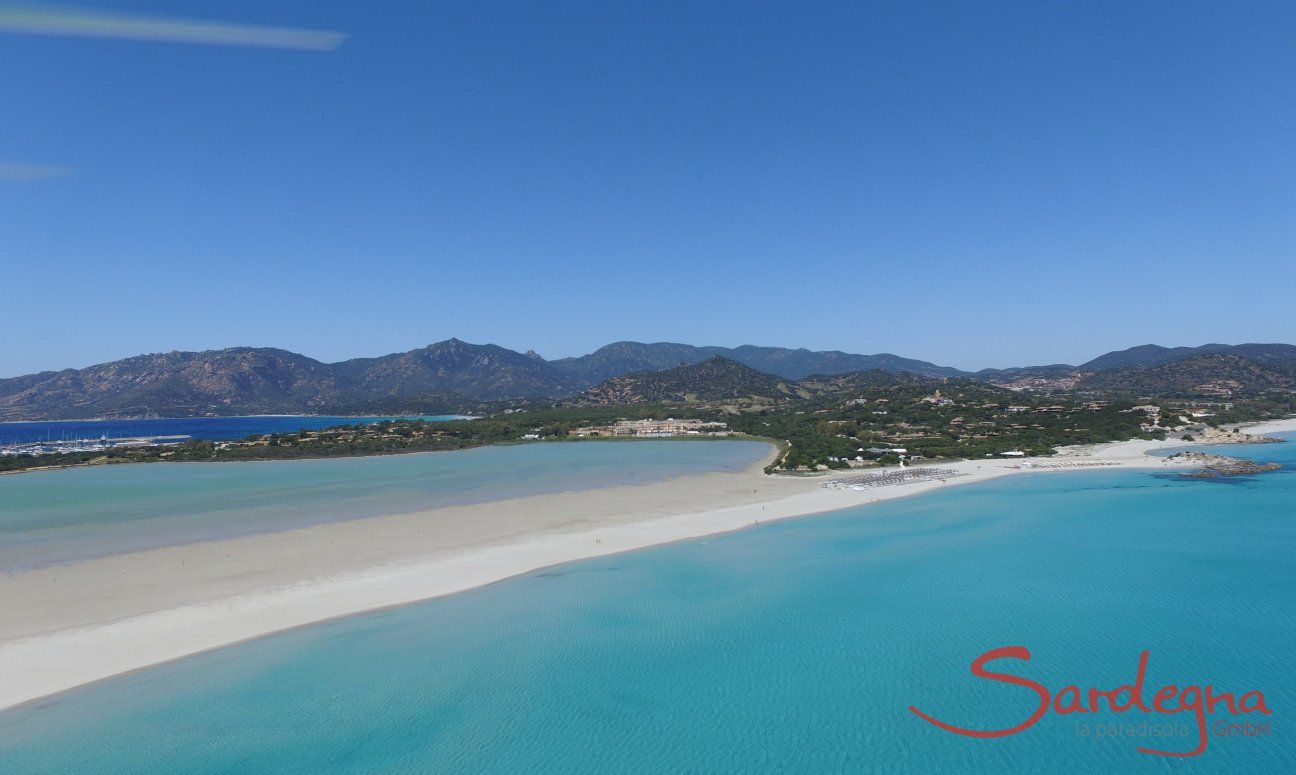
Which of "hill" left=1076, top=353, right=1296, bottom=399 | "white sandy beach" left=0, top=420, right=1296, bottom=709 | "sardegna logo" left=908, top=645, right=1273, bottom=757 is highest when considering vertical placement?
"hill" left=1076, top=353, right=1296, bottom=399

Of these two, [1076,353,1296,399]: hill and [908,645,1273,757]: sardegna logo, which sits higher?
[1076,353,1296,399]: hill

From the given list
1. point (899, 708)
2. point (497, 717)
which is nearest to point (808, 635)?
point (899, 708)

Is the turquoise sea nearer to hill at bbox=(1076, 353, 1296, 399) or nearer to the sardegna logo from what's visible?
the sardegna logo

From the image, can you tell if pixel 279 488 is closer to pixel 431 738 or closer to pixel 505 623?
pixel 505 623

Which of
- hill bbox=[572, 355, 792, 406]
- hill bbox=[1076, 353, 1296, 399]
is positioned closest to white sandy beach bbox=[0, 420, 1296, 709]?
hill bbox=[572, 355, 792, 406]

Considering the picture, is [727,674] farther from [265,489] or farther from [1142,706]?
[265,489]

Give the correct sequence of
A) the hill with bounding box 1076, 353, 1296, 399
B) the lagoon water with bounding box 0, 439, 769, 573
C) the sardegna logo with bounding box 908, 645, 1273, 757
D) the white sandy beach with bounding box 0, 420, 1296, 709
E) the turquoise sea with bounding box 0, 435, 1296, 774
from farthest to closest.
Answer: the hill with bounding box 1076, 353, 1296, 399 → the lagoon water with bounding box 0, 439, 769, 573 → the white sandy beach with bounding box 0, 420, 1296, 709 → the sardegna logo with bounding box 908, 645, 1273, 757 → the turquoise sea with bounding box 0, 435, 1296, 774

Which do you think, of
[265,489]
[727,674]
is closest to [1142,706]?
[727,674]
